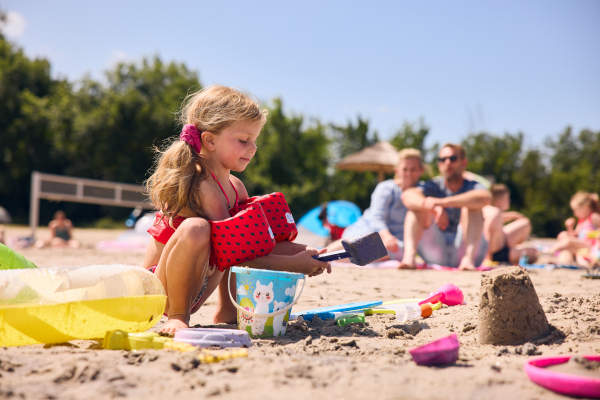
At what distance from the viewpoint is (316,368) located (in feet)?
6.00

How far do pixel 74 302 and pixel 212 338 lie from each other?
600mm

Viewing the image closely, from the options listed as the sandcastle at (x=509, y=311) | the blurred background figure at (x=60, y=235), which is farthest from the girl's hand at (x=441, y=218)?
the blurred background figure at (x=60, y=235)

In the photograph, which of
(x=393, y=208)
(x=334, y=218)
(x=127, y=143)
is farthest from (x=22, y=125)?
(x=393, y=208)

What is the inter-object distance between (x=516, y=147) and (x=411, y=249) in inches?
1048

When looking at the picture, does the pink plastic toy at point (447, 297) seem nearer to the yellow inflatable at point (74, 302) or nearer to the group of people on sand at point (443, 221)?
the yellow inflatable at point (74, 302)

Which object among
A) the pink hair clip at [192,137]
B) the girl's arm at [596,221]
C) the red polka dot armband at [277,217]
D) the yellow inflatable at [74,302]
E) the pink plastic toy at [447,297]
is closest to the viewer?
the yellow inflatable at [74,302]

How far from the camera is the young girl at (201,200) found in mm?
2590

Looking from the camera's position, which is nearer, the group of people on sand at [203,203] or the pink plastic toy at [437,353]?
the pink plastic toy at [437,353]

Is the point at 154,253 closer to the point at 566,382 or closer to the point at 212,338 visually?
the point at 212,338

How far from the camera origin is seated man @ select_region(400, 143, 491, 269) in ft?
19.4

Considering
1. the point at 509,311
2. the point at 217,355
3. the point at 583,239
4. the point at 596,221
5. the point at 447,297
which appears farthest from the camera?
the point at 596,221

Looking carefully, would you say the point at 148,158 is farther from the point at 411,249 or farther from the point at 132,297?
the point at 132,297

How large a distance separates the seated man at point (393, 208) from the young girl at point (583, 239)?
2539 millimetres

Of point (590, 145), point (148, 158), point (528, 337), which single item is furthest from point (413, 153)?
point (590, 145)
